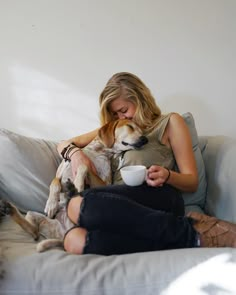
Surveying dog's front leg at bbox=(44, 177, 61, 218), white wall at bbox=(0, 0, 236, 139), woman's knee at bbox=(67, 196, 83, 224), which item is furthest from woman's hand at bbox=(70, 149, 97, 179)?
white wall at bbox=(0, 0, 236, 139)

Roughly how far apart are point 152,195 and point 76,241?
1.20 feet

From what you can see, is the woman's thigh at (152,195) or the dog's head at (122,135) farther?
the dog's head at (122,135)

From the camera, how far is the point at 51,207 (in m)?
1.50

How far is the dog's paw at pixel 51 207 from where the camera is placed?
1.48 metres

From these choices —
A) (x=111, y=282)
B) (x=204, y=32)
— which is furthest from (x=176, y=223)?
(x=204, y=32)

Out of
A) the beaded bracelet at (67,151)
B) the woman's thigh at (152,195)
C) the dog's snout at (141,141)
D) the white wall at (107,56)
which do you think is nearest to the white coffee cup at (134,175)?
the woman's thigh at (152,195)

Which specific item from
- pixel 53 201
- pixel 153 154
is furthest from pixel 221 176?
pixel 53 201

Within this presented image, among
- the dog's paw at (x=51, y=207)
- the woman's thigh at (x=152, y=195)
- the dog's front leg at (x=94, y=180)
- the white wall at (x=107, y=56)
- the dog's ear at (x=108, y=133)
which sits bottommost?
the dog's paw at (x=51, y=207)

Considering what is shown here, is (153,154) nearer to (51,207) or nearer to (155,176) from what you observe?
(155,176)

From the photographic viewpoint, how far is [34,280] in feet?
3.06

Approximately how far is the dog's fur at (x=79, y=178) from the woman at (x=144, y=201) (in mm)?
53

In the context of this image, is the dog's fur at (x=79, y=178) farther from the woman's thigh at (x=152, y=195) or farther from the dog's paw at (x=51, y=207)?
the woman's thigh at (x=152, y=195)

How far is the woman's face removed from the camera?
169 cm

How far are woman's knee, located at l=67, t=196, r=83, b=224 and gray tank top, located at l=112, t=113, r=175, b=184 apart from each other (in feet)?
1.13
